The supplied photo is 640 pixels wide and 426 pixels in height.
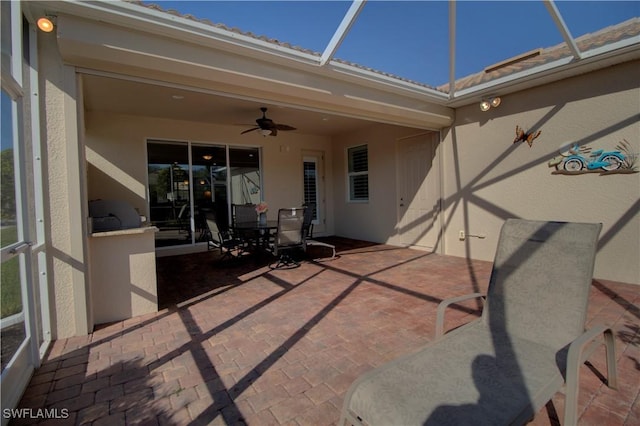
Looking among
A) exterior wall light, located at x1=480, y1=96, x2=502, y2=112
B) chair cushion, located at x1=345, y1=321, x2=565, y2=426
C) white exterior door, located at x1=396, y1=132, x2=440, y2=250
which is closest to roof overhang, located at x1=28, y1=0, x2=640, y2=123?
exterior wall light, located at x1=480, y1=96, x2=502, y2=112

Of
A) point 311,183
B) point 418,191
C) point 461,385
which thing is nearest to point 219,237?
Result: point 311,183

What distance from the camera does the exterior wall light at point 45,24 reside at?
105 inches

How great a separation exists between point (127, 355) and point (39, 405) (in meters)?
0.64

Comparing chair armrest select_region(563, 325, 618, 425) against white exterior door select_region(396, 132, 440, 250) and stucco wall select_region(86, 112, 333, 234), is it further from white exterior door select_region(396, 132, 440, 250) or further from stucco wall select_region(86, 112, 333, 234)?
stucco wall select_region(86, 112, 333, 234)

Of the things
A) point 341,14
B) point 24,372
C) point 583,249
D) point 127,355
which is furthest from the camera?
point 341,14

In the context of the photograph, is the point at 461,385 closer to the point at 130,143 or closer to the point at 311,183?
the point at 130,143

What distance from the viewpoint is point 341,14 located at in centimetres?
368

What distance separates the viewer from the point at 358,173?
8.63 meters

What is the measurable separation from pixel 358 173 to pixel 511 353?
6.99 metres

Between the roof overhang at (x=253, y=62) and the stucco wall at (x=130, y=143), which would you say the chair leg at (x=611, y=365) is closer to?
the roof overhang at (x=253, y=62)

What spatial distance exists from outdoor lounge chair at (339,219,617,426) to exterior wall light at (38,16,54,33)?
3.72 meters

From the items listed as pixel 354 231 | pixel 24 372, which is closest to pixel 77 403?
pixel 24 372

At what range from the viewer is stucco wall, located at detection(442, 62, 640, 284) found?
13.8ft

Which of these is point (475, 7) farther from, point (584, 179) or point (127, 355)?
point (127, 355)
